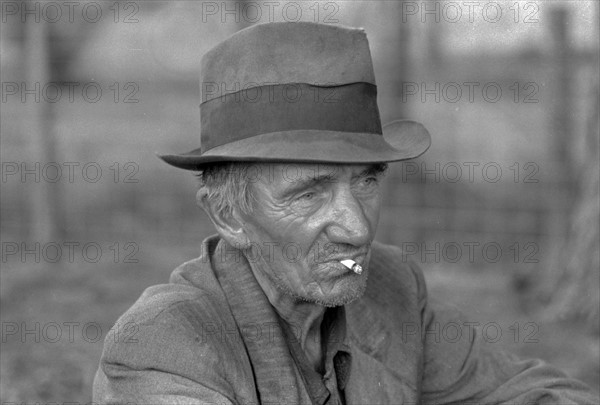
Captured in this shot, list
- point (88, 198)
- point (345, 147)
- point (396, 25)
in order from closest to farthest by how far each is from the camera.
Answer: point (345, 147) → point (396, 25) → point (88, 198)

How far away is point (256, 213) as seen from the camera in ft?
9.20

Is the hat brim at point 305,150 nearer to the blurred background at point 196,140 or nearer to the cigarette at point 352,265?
the cigarette at point 352,265

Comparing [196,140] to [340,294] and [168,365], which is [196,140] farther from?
[168,365]

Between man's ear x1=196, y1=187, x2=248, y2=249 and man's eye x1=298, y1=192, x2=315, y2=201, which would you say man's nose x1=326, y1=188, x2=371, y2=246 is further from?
man's ear x1=196, y1=187, x2=248, y2=249

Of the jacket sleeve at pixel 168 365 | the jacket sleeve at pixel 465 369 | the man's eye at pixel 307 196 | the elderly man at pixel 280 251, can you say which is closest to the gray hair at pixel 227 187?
the elderly man at pixel 280 251

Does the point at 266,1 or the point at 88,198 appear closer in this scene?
the point at 266,1

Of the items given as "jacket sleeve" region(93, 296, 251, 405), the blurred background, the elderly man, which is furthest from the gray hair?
the blurred background

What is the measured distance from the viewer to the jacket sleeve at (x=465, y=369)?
3.17m

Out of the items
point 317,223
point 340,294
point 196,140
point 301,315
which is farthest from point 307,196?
point 196,140

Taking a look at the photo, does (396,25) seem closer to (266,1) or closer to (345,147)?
(266,1)

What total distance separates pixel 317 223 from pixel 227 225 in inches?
14.9

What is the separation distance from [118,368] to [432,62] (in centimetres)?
602

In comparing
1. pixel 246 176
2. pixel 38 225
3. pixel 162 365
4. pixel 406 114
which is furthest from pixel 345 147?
pixel 38 225

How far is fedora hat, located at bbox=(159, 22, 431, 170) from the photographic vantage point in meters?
2.67
